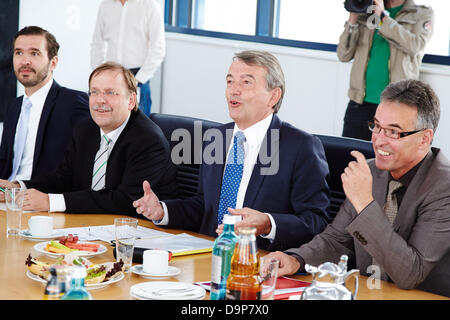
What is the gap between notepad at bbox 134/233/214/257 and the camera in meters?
2.29

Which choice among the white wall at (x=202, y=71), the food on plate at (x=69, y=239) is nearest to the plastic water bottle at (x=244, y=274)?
the food on plate at (x=69, y=239)

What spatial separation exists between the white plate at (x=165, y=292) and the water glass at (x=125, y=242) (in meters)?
0.16

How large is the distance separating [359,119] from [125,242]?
10.3 ft

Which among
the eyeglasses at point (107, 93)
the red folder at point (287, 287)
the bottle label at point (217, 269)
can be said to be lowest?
the red folder at point (287, 287)

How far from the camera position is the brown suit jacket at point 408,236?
2.08 m

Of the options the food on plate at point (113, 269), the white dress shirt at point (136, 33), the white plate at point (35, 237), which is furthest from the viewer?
the white dress shirt at point (136, 33)

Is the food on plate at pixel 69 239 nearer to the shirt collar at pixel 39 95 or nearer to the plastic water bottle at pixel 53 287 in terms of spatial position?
the plastic water bottle at pixel 53 287

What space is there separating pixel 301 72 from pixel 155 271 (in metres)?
4.41

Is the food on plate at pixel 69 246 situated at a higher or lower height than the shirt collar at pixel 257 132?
lower

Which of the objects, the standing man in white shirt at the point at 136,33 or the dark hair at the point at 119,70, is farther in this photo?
the standing man in white shirt at the point at 136,33

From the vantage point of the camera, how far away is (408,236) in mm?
2227

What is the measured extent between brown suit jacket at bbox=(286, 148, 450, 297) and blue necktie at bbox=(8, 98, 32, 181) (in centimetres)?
187

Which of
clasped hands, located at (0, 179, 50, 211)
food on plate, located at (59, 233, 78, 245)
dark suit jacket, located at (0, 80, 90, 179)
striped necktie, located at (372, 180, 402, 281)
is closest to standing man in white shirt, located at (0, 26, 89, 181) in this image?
dark suit jacket, located at (0, 80, 90, 179)
